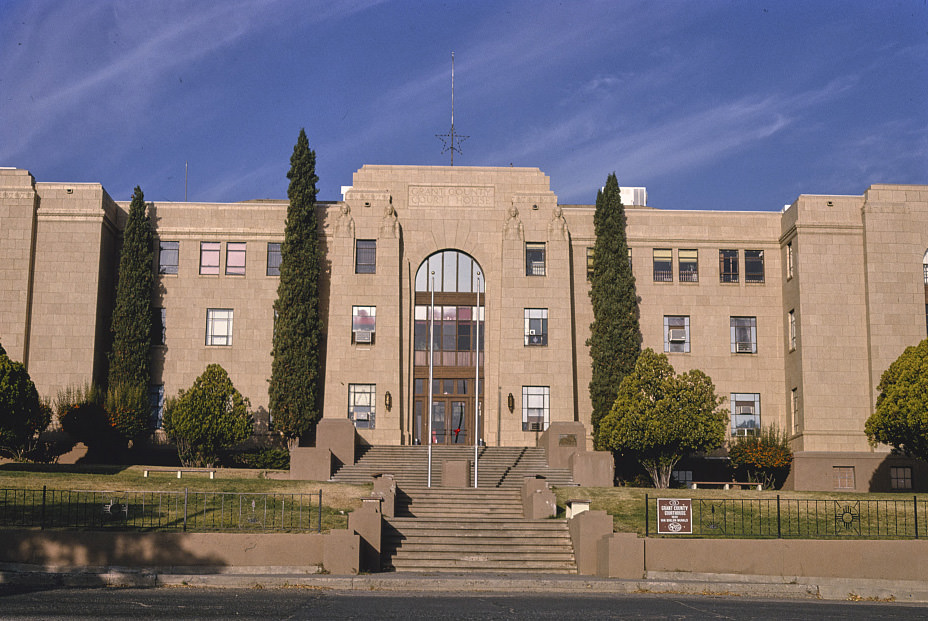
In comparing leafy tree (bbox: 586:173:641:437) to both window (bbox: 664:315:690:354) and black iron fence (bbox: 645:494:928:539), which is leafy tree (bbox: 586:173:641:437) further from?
black iron fence (bbox: 645:494:928:539)

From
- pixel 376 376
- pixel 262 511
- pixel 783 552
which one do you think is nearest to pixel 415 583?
pixel 262 511

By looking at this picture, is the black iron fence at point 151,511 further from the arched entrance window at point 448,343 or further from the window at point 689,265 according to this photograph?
the window at point 689,265

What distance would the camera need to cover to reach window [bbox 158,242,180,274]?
1807 inches

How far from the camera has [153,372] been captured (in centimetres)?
4478

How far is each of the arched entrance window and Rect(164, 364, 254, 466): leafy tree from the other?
25.4 feet

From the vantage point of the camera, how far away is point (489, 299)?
4538cm

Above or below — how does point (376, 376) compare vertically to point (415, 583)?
above

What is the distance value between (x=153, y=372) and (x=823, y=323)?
2735 cm

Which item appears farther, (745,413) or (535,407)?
(745,413)

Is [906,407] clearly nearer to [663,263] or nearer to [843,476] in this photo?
[843,476]

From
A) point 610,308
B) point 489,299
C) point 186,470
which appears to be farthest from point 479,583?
point 489,299

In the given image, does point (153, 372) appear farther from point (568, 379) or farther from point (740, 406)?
point (740, 406)

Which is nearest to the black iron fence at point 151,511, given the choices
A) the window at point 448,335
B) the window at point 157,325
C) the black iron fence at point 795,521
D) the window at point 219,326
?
the black iron fence at point 795,521

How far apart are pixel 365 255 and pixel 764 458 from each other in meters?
18.0
